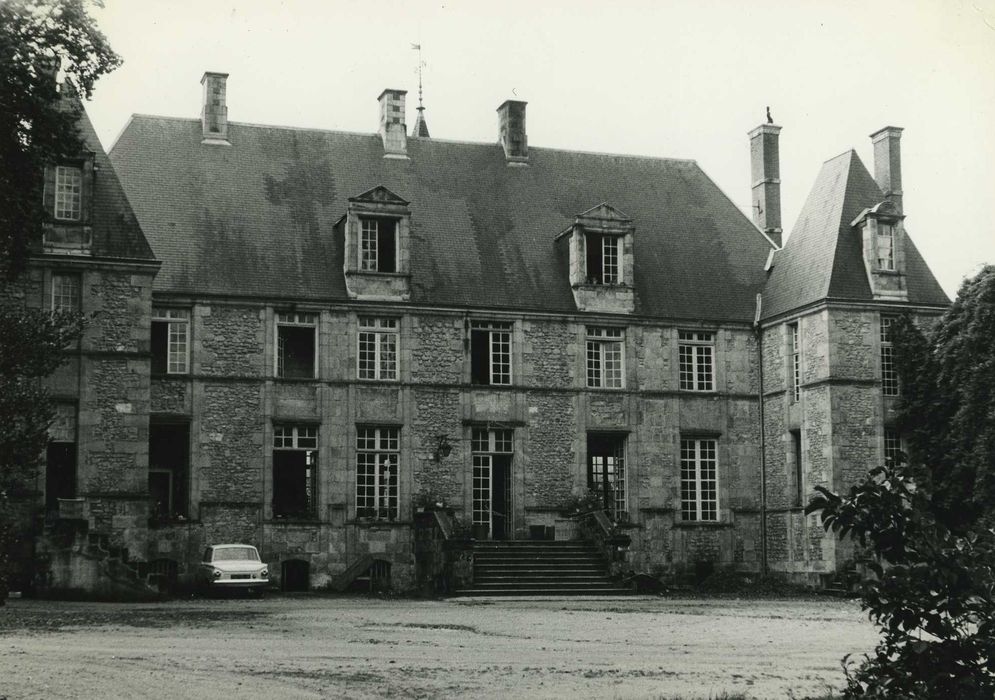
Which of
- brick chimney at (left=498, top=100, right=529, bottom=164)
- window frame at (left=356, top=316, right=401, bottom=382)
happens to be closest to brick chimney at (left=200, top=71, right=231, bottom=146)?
window frame at (left=356, top=316, right=401, bottom=382)

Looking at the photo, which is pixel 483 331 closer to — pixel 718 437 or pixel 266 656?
pixel 718 437

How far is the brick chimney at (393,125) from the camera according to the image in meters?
34.5

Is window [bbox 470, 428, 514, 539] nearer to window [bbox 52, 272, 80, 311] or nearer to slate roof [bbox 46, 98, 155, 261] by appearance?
slate roof [bbox 46, 98, 155, 261]

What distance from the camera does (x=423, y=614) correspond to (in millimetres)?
21719

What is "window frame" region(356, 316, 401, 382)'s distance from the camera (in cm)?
3089

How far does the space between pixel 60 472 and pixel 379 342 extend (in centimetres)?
767

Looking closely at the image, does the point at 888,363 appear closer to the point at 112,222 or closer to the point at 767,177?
the point at 767,177

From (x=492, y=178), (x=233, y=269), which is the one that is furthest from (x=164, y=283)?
(x=492, y=178)

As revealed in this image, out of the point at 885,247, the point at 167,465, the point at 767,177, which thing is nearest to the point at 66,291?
the point at 167,465

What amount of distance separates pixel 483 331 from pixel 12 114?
47.4 feet

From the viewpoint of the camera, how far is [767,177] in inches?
1463

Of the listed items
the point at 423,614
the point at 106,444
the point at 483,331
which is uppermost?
the point at 483,331

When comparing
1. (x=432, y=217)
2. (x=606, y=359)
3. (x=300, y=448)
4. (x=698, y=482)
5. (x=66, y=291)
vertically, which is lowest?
(x=698, y=482)

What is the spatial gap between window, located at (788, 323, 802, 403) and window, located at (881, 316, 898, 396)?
1.96m
